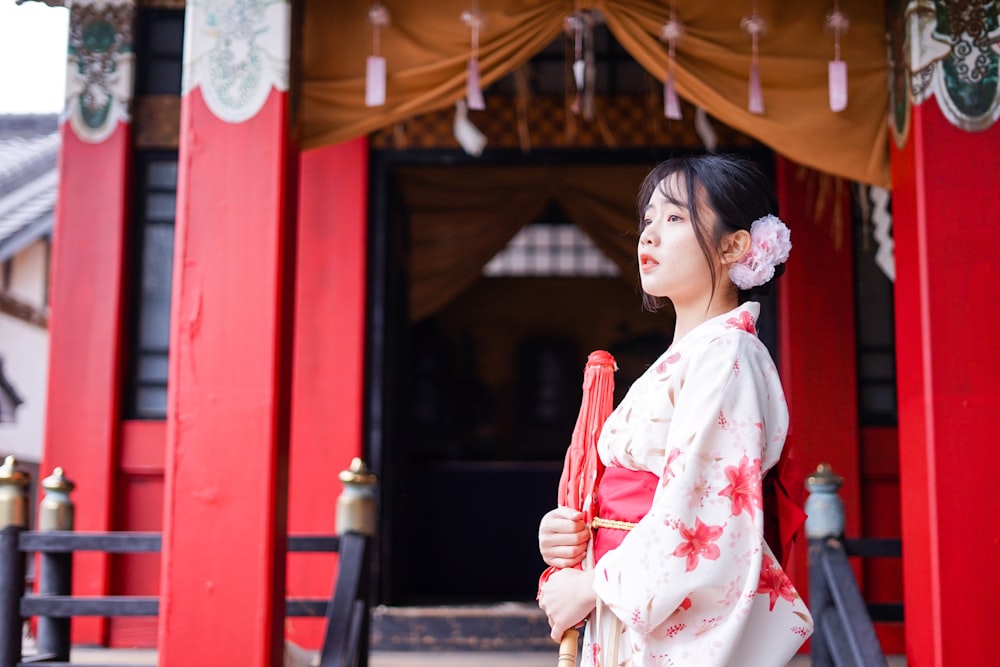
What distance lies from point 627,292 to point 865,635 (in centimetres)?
769

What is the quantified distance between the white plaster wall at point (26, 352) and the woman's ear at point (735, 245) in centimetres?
1348

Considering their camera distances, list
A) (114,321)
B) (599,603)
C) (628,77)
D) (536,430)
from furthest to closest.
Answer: (536,430), (628,77), (114,321), (599,603)

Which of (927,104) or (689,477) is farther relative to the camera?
(927,104)

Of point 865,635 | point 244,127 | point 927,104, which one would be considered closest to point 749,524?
point 865,635

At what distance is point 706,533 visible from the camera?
177cm

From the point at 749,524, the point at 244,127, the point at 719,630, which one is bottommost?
the point at 719,630

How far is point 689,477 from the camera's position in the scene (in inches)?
69.9

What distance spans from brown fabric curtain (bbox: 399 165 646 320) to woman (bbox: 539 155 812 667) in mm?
5303

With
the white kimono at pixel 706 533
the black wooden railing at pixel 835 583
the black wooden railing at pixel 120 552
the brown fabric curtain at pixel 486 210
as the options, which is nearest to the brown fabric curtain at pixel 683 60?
the black wooden railing at pixel 835 583

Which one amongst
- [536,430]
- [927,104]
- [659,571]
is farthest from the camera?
[536,430]

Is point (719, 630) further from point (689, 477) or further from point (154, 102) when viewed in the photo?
point (154, 102)

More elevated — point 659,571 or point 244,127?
point 244,127

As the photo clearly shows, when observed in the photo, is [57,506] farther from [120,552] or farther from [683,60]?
[683,60]

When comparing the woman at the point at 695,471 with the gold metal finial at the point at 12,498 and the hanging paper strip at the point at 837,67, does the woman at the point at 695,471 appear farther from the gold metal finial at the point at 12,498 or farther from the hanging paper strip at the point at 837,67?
the gold metal finial at the point at 12,498
